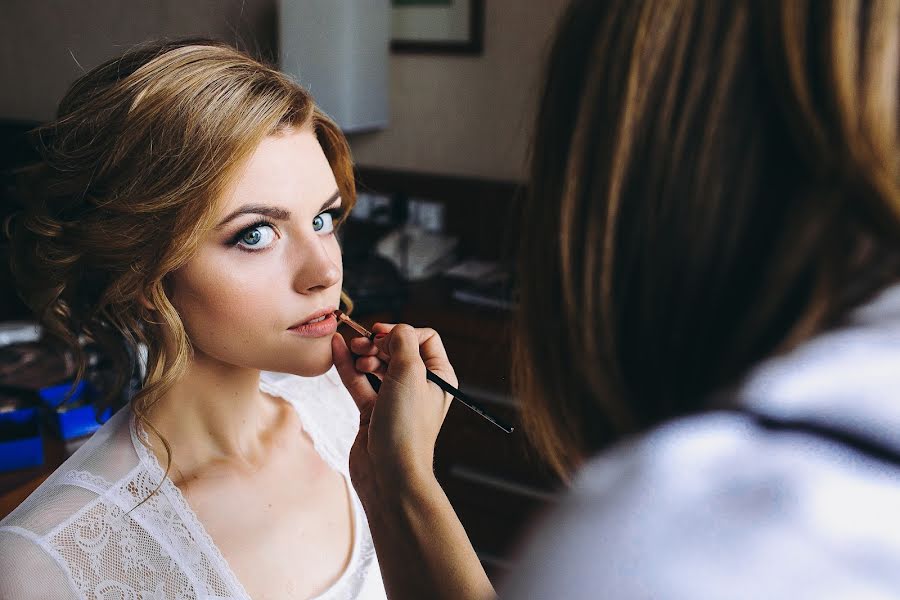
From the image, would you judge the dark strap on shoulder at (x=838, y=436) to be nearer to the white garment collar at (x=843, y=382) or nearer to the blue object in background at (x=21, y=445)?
the white garment collar at (x=843, y=382)

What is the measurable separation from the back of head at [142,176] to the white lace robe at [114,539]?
110 millimetres

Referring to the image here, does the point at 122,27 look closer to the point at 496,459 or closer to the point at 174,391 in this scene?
the point at 496,459

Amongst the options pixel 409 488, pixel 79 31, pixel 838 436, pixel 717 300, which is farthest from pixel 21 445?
pixel 79 31

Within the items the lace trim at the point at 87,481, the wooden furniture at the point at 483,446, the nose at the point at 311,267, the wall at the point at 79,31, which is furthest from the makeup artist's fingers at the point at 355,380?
the wall at the point at 79,31

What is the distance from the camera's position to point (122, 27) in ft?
11.8

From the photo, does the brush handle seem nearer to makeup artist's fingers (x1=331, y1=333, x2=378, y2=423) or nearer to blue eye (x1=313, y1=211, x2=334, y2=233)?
makeup artist's fingers (x1=331, y1=333, x2=378, y2=423)

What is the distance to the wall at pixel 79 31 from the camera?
326 cm

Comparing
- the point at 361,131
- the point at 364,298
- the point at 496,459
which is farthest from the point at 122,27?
the point at 496,459

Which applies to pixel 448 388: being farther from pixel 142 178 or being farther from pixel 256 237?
pixel 142 178

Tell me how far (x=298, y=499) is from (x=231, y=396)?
196 millimetres

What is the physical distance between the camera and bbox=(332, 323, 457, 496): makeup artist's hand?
0.93 meters

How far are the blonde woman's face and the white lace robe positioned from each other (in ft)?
0.64

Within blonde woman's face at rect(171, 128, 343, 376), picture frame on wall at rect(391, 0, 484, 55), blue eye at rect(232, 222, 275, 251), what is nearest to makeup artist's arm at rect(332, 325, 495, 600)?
blonde woman's face at rect(171, 128, 343, 376)

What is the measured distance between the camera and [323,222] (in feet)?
4.05
